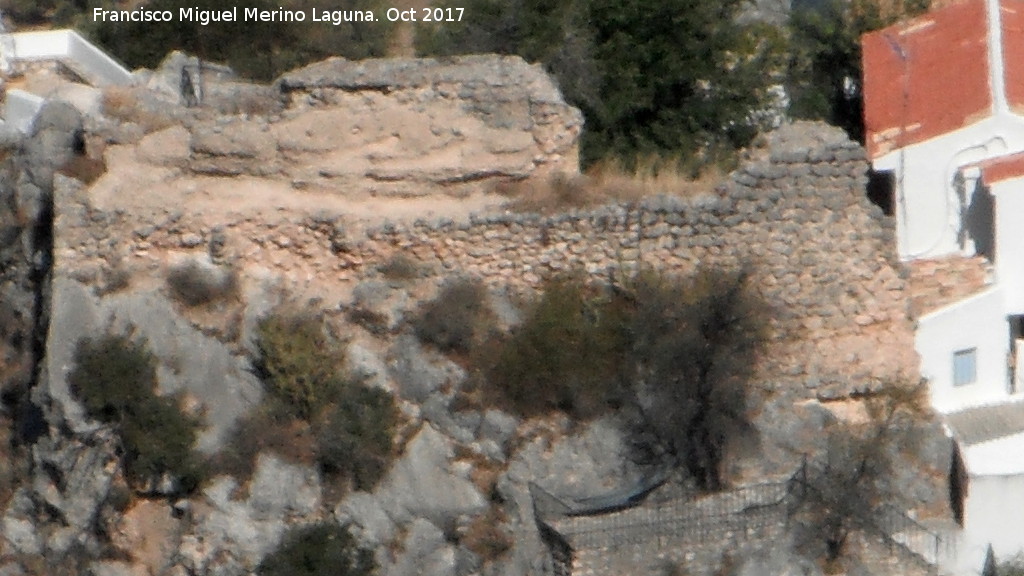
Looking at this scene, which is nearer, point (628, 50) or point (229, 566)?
point (229, 566)

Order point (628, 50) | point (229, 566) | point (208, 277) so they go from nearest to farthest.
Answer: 1. point (229, 566)
2. point (208, 277)
3. point (628, 50)

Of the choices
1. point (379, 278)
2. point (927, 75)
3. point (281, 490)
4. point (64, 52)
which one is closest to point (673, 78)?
point (927, 75)

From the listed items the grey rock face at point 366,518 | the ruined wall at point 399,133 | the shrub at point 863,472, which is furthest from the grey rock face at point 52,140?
the shrub at point 863,472

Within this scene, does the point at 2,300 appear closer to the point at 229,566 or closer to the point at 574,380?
the point at 229,566

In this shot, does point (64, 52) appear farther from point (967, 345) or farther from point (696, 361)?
point (967, 345)

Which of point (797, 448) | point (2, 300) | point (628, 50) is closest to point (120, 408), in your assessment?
point (2, 300)

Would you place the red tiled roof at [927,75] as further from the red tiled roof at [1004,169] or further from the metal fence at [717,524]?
the metal fence at [717,524]
